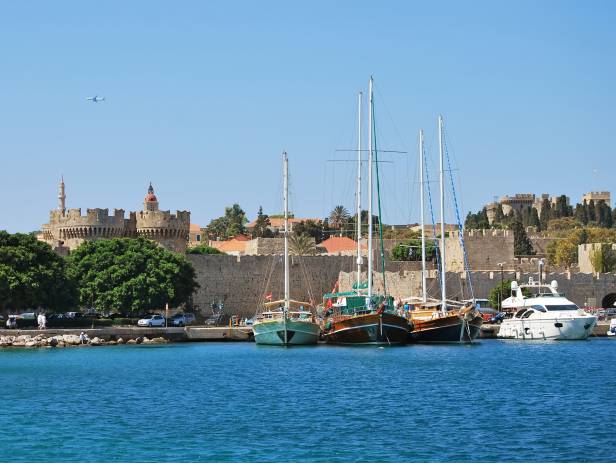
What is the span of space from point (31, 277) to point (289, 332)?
1047 centimetres

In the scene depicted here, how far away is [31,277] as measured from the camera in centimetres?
4925

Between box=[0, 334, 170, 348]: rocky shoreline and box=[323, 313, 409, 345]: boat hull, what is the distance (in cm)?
786

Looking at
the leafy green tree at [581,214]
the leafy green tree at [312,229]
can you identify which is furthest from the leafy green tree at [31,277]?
the leafy green tree at [581,214]

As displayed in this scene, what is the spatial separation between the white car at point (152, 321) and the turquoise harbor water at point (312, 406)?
8622mm

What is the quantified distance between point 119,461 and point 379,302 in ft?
80.5

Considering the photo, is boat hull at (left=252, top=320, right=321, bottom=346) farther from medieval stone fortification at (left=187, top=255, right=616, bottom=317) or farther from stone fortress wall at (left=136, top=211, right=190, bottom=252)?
stone fortress wall at (left=136, top=211, right=190, bottom=252)

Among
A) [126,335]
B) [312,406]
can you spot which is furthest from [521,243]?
[312,406]

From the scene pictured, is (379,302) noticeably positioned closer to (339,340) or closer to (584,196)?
(339,340)

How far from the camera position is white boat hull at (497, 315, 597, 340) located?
161ft

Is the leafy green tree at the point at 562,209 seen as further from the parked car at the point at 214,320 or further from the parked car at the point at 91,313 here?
the parked car at the point at 91,313

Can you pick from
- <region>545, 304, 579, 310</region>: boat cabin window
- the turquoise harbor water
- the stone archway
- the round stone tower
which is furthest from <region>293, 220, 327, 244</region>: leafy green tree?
the turquoise harbor water

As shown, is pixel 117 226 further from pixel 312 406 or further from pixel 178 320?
pixel 312 406

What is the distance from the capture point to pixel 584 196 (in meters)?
187

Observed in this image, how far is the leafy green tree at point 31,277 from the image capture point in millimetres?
48906
